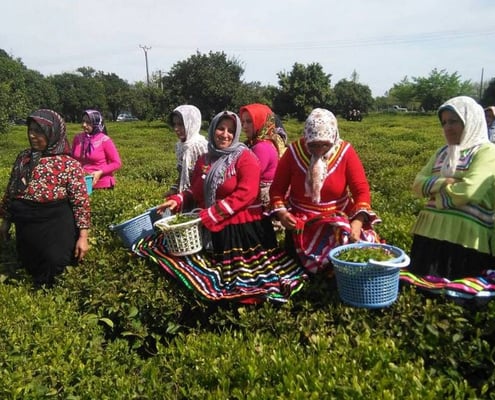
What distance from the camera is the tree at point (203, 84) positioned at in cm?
3152

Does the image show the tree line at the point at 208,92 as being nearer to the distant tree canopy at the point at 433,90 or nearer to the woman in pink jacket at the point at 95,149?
the distant tree canopy at the point at 433,90

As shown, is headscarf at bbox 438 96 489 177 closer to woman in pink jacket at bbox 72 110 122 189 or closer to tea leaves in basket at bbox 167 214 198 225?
tea leaves in basket at bbox 167 214 198 225

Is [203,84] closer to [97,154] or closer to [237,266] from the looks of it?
[97,154]

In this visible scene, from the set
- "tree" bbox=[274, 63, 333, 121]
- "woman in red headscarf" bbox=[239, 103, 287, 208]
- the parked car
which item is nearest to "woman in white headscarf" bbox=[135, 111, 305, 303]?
"woman in red headscarf" bbox=[239, 103, 287, 208]

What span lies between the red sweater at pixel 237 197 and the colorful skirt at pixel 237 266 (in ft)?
0.24

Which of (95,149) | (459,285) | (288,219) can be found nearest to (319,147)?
(288,219)

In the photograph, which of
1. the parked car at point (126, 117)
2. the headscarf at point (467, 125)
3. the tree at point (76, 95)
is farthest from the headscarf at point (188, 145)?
the parked car at point (126, 117)

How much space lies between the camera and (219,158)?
3.37m

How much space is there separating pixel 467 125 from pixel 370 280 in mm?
1106

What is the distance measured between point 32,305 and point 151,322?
0.77 meters

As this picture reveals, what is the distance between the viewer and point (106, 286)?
325 cm

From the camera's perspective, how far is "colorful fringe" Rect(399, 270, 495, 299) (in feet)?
8.25

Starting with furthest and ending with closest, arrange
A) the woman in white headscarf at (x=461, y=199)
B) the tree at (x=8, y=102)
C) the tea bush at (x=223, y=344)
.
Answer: the tree at (x=8, y=102) → the woman in white headscarf at (x=461, y=199) → the tea bush at (x=223, y=344)

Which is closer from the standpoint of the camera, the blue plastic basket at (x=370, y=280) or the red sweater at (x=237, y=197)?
the blue plastic basket at (x=370, y=280)
